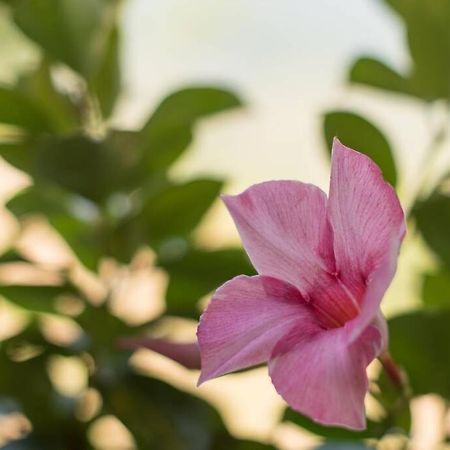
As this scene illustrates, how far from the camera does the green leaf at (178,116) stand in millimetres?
679

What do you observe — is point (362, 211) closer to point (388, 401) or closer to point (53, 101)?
point (388, 401)

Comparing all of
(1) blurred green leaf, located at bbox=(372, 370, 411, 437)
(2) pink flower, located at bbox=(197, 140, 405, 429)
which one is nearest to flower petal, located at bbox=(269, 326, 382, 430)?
(2) pink flower, located at bbox=(197, 140, 405, 429)

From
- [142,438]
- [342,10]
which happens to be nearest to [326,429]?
[142,438]

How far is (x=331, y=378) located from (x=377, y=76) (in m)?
0.42

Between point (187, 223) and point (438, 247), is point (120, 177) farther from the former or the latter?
point (438, 247)

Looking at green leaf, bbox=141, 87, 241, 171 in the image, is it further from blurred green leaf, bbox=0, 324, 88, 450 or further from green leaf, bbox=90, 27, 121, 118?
blurred green leaf, bbox=0, 324, 88, 450

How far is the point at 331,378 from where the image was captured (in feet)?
0.99

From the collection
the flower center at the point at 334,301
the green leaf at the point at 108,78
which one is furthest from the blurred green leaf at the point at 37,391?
the flower center at the point at 334,301

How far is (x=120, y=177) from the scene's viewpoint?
0.66m

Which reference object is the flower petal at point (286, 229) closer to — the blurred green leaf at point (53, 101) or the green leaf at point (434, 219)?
the green leaf at point (434, 219)

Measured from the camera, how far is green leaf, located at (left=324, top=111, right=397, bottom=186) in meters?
0.60

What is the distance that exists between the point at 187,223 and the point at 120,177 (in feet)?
0.33

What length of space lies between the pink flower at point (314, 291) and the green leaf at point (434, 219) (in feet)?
0.84

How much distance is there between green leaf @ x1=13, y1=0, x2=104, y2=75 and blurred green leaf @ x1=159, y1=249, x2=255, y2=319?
0.60ft
